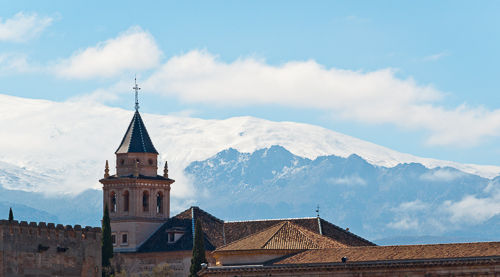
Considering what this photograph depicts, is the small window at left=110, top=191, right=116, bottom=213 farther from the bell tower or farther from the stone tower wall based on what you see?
the stone tower wall

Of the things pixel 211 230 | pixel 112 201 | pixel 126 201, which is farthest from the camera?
pixel 112 201

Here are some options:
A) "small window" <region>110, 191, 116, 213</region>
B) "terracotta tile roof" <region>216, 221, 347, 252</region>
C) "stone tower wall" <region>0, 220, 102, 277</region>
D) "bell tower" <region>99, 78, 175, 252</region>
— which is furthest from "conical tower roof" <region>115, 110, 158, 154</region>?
"stone tower wall" <region>0, 220, 102, 277</region>

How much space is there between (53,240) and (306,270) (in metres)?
18.2

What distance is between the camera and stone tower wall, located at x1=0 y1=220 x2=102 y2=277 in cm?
7619

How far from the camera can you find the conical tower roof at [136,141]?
13275 centimetres

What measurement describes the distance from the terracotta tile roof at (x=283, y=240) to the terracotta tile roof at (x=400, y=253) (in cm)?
228

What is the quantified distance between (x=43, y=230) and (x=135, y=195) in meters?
50.8

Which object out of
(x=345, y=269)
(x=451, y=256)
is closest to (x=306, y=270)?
(x=345, y=269)

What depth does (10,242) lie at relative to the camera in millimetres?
76312

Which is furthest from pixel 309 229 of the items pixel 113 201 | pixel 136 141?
pixel 136 141

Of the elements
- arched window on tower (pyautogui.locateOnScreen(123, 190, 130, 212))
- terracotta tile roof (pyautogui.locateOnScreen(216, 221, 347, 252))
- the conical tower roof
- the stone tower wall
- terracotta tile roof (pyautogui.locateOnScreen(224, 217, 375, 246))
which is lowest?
the stone tower wall

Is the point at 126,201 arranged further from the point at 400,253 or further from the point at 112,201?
the point at 400,253

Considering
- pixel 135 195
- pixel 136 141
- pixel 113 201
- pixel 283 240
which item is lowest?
pixel 283 240

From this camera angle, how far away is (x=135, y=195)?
13038cm
